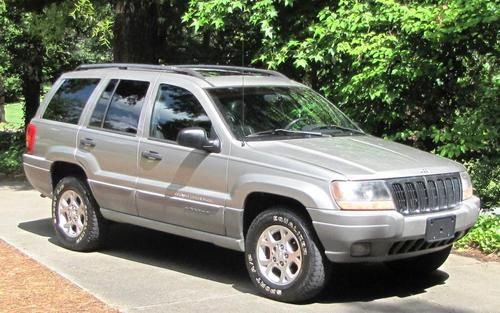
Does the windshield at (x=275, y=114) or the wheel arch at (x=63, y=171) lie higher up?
the windshield at (x=275, y=114)

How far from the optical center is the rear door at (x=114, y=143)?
690 centimetres

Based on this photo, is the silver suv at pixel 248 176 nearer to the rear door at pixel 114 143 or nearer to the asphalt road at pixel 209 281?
the rear door at pixel 114 143

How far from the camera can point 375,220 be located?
530 centimetres

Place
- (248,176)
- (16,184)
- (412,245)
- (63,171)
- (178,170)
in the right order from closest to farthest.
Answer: (412,245)
(248,176)
(178,170)
(63,171)
(16,184)

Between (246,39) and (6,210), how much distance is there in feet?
14.7

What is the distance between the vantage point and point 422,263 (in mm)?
6637

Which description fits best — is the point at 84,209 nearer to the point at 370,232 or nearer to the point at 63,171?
the point at 63,171

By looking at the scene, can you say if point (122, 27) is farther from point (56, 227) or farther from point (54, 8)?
point (56, 227)

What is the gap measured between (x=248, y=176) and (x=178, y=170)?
0.81m

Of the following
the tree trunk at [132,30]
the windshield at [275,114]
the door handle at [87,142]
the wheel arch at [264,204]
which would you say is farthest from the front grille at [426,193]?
the tree trunk at [132,30]

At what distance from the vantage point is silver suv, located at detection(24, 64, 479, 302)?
17.9 feet

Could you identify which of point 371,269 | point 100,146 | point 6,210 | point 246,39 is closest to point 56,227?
point 100,146

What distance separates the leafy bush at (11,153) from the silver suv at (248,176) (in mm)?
6980

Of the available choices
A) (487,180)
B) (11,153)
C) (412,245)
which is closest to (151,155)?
(412,245)
